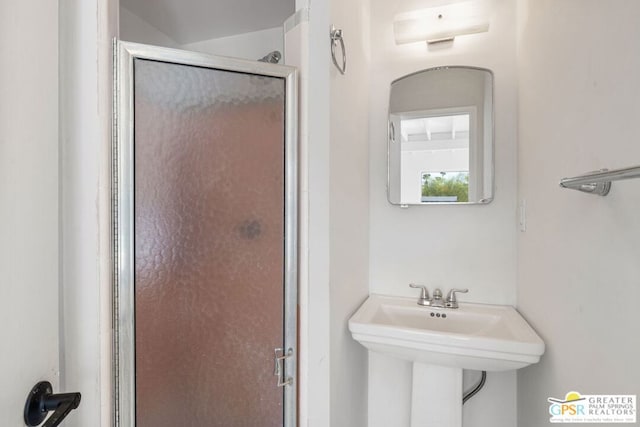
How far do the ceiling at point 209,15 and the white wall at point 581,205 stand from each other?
52.0 inches

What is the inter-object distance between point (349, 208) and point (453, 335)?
67 cm

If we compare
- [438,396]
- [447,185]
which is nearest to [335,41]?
[447,185]

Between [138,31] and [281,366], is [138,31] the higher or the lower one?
the higher one

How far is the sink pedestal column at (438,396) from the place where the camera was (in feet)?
4.19

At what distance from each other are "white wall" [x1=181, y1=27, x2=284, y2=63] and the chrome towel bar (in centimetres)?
174

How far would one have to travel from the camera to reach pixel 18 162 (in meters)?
0.53

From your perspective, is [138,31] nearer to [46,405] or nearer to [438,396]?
[46,405]

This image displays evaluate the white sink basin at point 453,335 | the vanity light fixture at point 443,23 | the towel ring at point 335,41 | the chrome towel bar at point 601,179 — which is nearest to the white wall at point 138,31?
the towel ring at point 335,41

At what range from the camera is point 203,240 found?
1.02 m

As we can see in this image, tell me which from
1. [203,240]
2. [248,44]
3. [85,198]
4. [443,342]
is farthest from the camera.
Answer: [248,44]

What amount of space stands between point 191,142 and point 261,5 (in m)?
1.14

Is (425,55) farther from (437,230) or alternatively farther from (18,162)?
(18,162)

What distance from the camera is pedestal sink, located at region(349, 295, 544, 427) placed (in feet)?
3.60

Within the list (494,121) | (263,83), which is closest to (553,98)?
(494,121)
